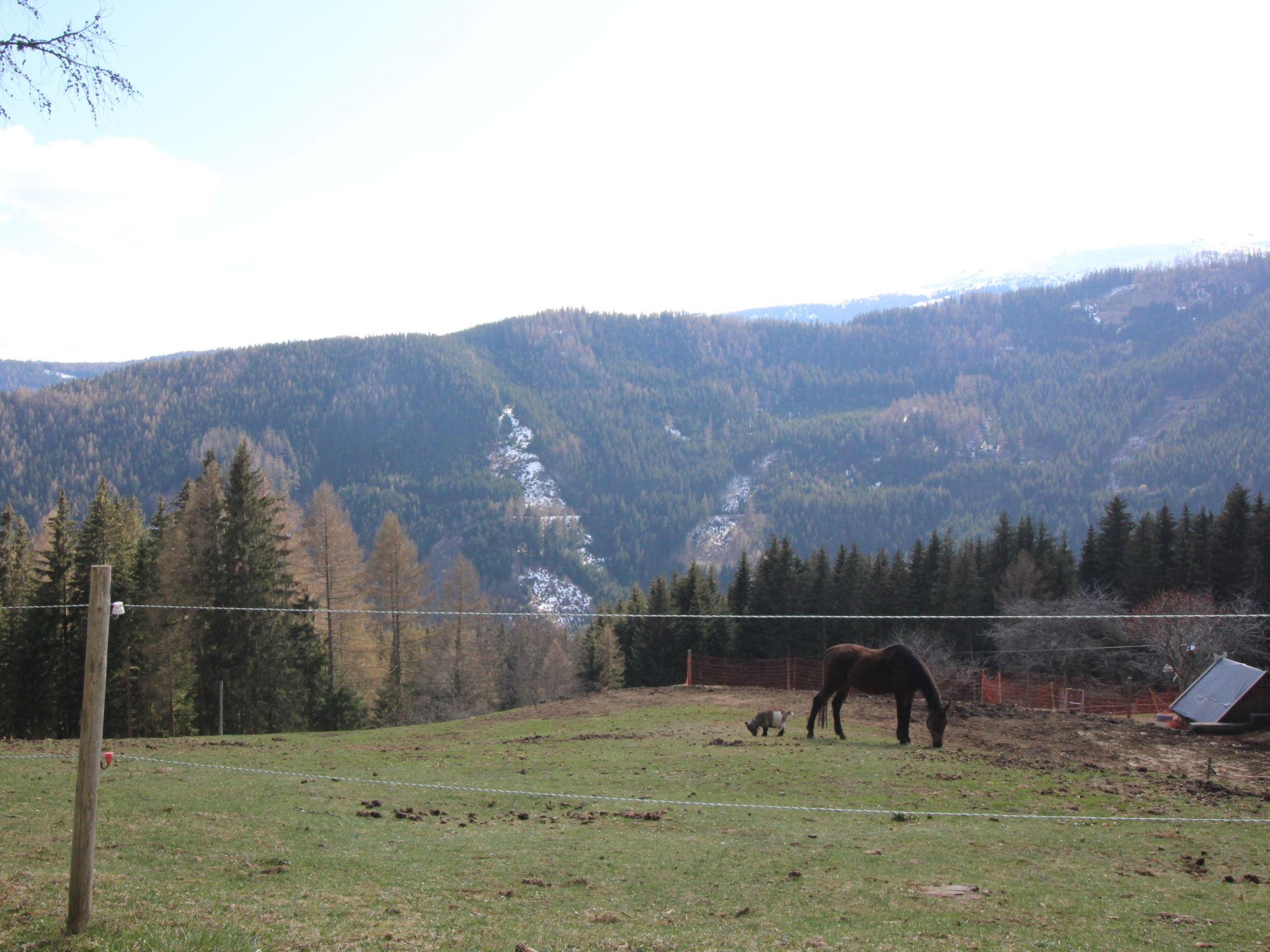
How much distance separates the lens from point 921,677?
22.8 meters

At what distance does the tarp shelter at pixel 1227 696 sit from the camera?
26.7 metres

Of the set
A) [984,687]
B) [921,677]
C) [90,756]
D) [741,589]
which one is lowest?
[984,687]

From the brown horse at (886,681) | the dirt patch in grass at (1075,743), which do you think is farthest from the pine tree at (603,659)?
the brown horse at (886,681)

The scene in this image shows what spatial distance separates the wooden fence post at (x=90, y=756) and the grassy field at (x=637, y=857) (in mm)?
275

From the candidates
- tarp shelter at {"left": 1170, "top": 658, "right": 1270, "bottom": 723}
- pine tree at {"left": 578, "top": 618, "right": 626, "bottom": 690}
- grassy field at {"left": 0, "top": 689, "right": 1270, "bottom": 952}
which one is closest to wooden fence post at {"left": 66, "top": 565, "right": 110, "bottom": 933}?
grassy field at {"left": 0, "top": 689, "right": 1270, "bottom": 952}

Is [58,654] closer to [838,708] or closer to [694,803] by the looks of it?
[838,708]

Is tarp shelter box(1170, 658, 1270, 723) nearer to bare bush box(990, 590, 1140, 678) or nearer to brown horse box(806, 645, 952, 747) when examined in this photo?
brown horse box(806, 645, 952, 747)

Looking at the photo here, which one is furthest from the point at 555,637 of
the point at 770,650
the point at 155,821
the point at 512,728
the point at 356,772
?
the point at 155,821

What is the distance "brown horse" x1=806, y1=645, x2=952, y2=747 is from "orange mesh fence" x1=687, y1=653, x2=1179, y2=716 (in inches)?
584

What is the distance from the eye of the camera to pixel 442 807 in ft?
48.8

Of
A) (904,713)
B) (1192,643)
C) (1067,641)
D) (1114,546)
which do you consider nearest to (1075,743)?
(904,713)

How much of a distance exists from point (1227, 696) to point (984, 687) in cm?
1230

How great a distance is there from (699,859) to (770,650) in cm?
5659

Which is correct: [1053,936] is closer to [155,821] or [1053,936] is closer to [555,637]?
[155,821]
